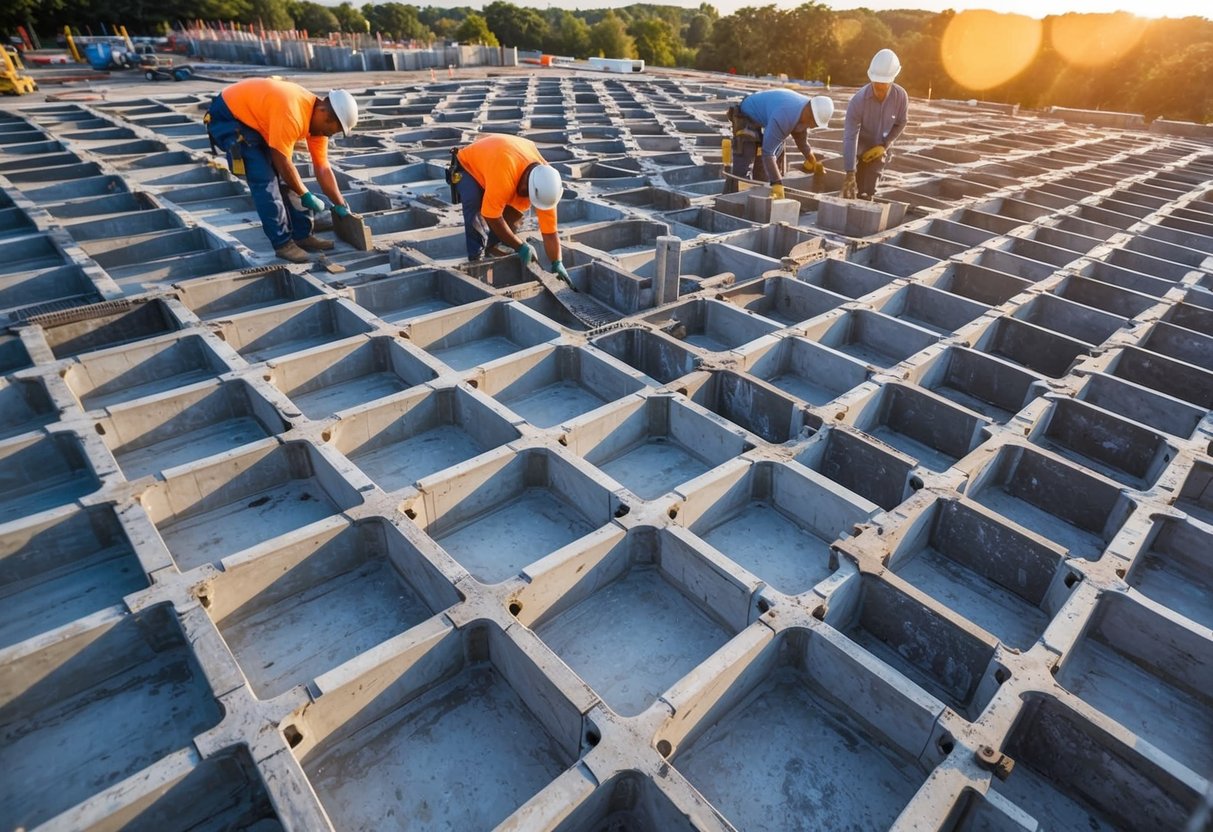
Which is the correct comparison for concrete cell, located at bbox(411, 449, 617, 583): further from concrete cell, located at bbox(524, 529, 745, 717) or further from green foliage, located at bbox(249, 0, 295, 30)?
green foliage, located at bbox(249, 0, 295, 30)

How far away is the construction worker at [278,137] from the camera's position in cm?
748

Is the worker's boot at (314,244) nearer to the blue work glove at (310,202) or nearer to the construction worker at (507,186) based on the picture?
the blue work glove at (310,202)

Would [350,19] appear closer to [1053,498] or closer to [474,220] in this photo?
[474,220]

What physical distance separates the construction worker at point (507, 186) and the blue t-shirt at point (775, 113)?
483 centimetres

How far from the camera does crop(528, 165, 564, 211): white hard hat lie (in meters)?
6.98

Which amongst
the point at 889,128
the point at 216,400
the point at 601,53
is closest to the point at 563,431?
the point at 216,400

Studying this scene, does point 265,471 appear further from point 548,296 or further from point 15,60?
point 15,60

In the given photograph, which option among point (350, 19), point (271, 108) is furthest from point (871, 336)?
point (350, 19)

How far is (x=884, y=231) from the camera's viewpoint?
972 centimetres

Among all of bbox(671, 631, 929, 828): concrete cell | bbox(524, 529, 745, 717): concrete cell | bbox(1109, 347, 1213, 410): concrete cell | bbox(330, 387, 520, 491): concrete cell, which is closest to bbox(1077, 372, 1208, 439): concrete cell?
bbox(1109, 347, 1213, 410): concrete cell

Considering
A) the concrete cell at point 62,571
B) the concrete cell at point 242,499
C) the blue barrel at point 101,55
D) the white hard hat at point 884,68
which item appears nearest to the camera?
the concrete cell at point 62,571

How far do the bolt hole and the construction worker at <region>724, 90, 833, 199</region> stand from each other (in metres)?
9.48

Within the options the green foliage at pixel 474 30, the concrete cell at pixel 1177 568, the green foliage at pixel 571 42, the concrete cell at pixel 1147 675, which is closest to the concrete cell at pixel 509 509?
the concrete cell at pixel 1147 675

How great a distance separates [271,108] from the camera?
7449 mm
